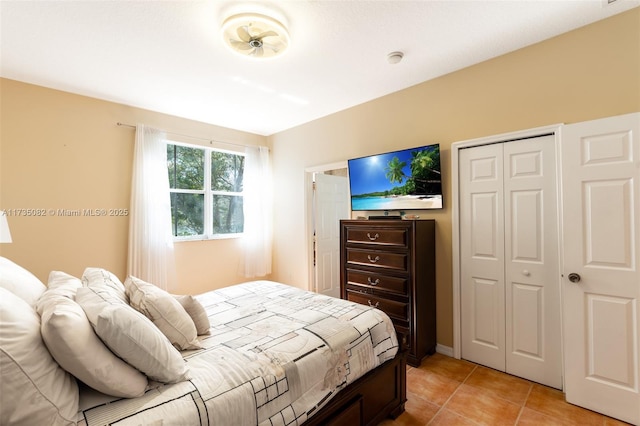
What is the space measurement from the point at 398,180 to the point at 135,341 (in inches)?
104

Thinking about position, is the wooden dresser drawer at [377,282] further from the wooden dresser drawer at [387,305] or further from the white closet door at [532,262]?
the white closet door at [532,262]

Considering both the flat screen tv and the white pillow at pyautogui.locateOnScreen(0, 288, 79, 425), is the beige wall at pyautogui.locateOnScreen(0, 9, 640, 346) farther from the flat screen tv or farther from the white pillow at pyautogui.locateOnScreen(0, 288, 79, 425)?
the white pillow at pyautogui.locateOnScreen(0, 288, 79, 425)

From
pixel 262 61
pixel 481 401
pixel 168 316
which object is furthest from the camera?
pixel 262 61

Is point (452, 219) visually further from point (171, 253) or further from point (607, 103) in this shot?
point (171, 253)

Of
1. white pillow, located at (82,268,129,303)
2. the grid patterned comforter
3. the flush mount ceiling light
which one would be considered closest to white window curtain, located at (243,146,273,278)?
the grid patterned comforter

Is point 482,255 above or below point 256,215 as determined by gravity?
below

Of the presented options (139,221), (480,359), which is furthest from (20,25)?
(480,359)

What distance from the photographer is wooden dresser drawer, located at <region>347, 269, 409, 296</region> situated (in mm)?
2641

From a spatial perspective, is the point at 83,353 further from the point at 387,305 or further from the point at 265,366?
→ the point at 387,305

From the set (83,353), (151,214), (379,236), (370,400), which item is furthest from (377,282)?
(151,214)

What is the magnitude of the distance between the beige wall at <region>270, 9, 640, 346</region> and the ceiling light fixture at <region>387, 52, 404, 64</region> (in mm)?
121

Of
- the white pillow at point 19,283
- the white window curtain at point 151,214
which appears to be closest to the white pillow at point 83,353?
the white pillow at point 19,283

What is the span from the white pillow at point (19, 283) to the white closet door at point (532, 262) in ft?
10.5

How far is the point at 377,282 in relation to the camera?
9.33 ft
